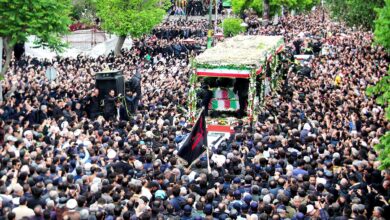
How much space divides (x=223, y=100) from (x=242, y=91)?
0.84 meters

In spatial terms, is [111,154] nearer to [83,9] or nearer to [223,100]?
[223,100]

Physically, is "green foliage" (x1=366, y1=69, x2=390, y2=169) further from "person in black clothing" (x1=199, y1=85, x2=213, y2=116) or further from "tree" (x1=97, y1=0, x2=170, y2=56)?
"tree" (x1=97, y1=0, x2=170, y2=56)

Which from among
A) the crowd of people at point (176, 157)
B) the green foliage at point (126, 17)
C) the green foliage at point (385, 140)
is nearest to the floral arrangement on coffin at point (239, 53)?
the crowd of people at point (176, 157)

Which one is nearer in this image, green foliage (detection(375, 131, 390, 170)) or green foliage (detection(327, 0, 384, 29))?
green foliage (detection(375, 131, 390, 170))

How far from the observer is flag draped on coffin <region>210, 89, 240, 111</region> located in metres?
20.3

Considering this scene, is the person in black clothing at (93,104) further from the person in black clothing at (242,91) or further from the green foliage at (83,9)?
the green foliage at (83,9)

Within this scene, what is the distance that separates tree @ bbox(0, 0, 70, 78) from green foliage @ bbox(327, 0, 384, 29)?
44.1 ft

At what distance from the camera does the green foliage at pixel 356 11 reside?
2978 cm

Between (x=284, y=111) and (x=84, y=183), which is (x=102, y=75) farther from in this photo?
(x=84, y=183)

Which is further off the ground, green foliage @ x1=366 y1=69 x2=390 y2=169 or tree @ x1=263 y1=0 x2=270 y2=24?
tree @ x1=263 y1=0 x2=270 y2=24

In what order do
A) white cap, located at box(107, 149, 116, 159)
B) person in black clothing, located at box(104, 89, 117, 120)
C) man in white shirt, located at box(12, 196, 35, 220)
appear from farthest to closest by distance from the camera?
person in black clothing, located at box(104, 89, 117, 120), white cap, located at box(107, 149, 116, 159), man in white shirt, located at box(12, 196, 35, 220)

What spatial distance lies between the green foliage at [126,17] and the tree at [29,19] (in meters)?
12.5

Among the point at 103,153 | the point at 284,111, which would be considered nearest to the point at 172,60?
the point at 284,111

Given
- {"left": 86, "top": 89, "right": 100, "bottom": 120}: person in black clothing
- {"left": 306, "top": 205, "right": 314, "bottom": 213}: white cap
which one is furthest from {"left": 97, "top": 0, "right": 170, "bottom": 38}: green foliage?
{"left": 306, "top": 205, "right": 314, "bottom": 213}: white cap
